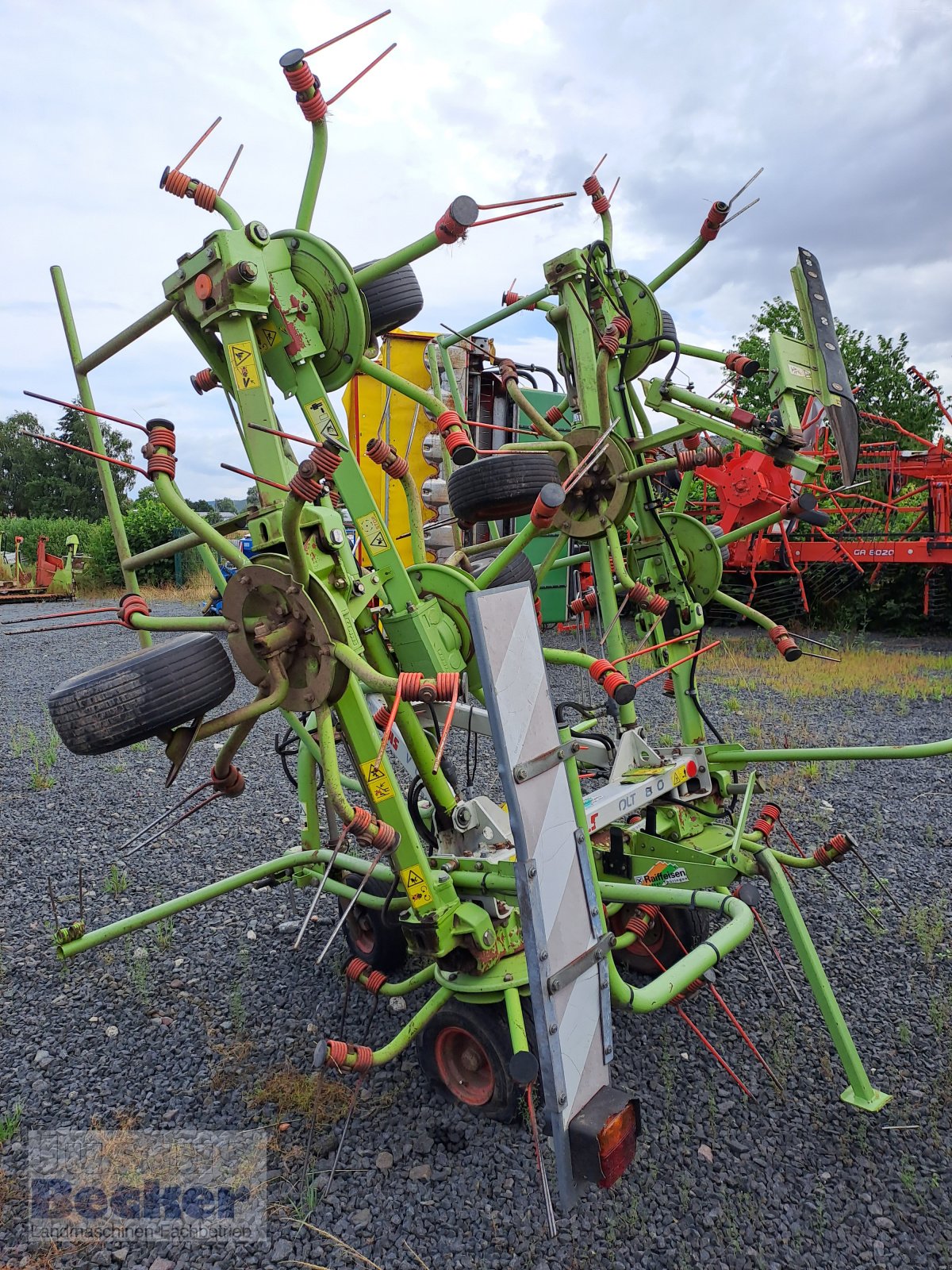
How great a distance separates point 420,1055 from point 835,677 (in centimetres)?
872

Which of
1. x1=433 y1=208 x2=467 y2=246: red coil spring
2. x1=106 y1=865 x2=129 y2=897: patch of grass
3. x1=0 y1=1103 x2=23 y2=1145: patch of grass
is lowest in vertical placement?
x1=0 y1=1103 x2=23 y2=1145: patch of grass

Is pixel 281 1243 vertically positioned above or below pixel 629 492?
below

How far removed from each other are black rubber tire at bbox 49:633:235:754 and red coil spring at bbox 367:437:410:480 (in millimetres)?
1047

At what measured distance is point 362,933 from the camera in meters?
4.18

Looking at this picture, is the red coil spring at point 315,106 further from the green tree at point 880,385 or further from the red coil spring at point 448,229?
the green tree at point 880,385


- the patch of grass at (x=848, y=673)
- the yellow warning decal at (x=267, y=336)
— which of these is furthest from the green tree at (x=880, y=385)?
the yellow warning decal at (x=267, y=336)

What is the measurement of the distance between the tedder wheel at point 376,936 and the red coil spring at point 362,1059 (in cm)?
104

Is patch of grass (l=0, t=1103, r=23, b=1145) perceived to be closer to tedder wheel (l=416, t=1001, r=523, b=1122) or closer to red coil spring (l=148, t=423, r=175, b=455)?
tedder wheel (l=416, t=1001, r=523, b=1122)

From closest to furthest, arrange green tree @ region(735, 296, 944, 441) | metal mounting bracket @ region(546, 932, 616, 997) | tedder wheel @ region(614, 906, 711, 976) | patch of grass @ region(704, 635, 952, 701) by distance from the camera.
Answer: metal mounting bracket @ region(546, 932, 616, 997), tedder wheel @ region(614, 906, 711, 976), patch of grass @ region(704, 635, 952, 701), green tree @ region(735, 296, 944, 441)

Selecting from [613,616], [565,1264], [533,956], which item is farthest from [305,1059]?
[613,616]

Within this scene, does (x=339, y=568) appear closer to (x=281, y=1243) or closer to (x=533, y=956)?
(x=533, y=956)

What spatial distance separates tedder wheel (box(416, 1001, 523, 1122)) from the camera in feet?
9.90

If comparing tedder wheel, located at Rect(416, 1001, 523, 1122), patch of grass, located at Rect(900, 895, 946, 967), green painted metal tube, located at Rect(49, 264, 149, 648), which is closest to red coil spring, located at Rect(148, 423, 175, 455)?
green painted metal tube, located at Rect(49, 264, 149, 648)

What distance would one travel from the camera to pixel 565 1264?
2.46 metres
